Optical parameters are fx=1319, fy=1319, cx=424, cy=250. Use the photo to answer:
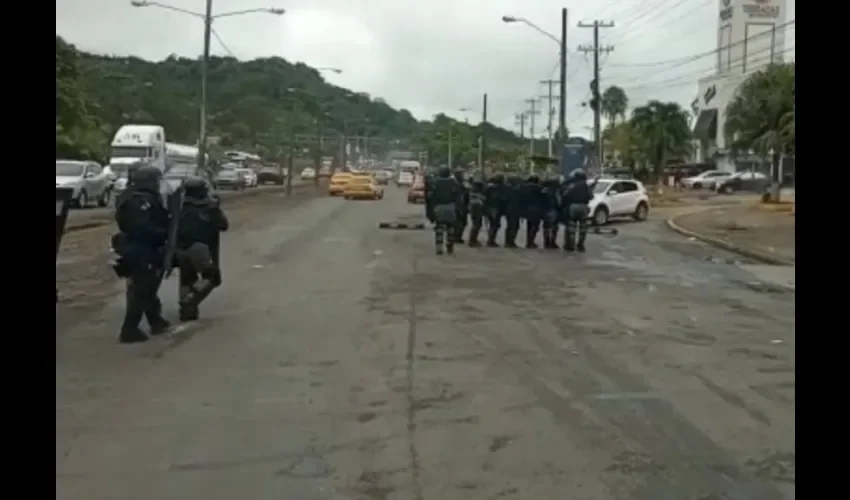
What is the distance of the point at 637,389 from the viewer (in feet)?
35.5

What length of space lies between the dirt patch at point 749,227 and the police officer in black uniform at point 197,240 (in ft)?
56.0

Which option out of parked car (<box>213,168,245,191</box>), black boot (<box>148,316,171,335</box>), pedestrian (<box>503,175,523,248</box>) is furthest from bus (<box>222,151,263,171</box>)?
black boot (<box>148,316,171,335</box>)

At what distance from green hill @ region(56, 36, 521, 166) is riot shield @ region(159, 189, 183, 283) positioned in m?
15.6

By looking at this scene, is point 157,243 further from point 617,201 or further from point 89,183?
point 617,201

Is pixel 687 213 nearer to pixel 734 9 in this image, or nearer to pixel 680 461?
pixel 734 9

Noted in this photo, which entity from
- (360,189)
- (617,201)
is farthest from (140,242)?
(360,189)

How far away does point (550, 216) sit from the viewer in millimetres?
29500

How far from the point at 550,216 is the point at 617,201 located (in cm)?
1497

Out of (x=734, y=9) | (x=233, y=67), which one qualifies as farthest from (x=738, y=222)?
(x=734, y=9)

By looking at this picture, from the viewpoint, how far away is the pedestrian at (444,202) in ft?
85.5

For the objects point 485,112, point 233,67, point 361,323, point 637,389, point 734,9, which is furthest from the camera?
point 485,112

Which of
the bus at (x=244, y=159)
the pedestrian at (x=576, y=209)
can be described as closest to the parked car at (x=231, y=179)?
the bus at (x=244, y=159)

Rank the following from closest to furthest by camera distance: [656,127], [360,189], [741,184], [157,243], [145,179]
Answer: [145,179] < [157,243] < [360,189] < [741,184] < [656,127]

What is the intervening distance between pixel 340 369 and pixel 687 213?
1547 inches
